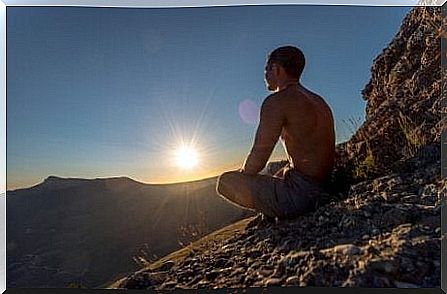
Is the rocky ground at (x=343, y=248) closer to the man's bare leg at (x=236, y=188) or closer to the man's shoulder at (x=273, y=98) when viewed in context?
the man's bare leg at (x=236, y=188)

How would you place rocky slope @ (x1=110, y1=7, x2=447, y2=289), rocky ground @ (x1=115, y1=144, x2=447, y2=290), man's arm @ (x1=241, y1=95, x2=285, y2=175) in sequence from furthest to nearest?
man's arm @ (x1=241, y1=95, x2=285, y2=175) → rocky slope @ (x1=110, y1=7, x2=447, y2=289) → rocky ground @ (x1=115, y1=144, x2=447, y2=290)

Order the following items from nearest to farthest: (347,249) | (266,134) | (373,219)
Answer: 1. (347,249)
2. (373,219)
3. (266,134)

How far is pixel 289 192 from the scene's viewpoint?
668cm

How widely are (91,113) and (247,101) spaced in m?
1.27

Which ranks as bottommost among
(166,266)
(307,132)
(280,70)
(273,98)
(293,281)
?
(293,281)

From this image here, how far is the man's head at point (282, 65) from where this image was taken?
6660mm

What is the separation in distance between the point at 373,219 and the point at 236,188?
3.65 ft

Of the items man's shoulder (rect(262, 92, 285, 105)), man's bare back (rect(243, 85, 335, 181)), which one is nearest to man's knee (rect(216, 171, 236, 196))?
man's bare back (rect(243, 85, 335, 181))

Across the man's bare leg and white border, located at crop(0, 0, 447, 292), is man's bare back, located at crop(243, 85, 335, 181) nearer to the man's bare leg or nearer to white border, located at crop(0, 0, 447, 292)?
the man's bare leg

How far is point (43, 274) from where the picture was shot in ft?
22.0

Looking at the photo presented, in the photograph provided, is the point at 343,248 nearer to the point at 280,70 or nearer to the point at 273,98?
the point at 273,98

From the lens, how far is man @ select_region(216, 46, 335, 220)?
6609mm

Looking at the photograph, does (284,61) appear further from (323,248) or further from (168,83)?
(323,248)

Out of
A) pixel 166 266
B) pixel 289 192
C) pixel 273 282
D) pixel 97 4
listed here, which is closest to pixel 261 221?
pixel 289 192
